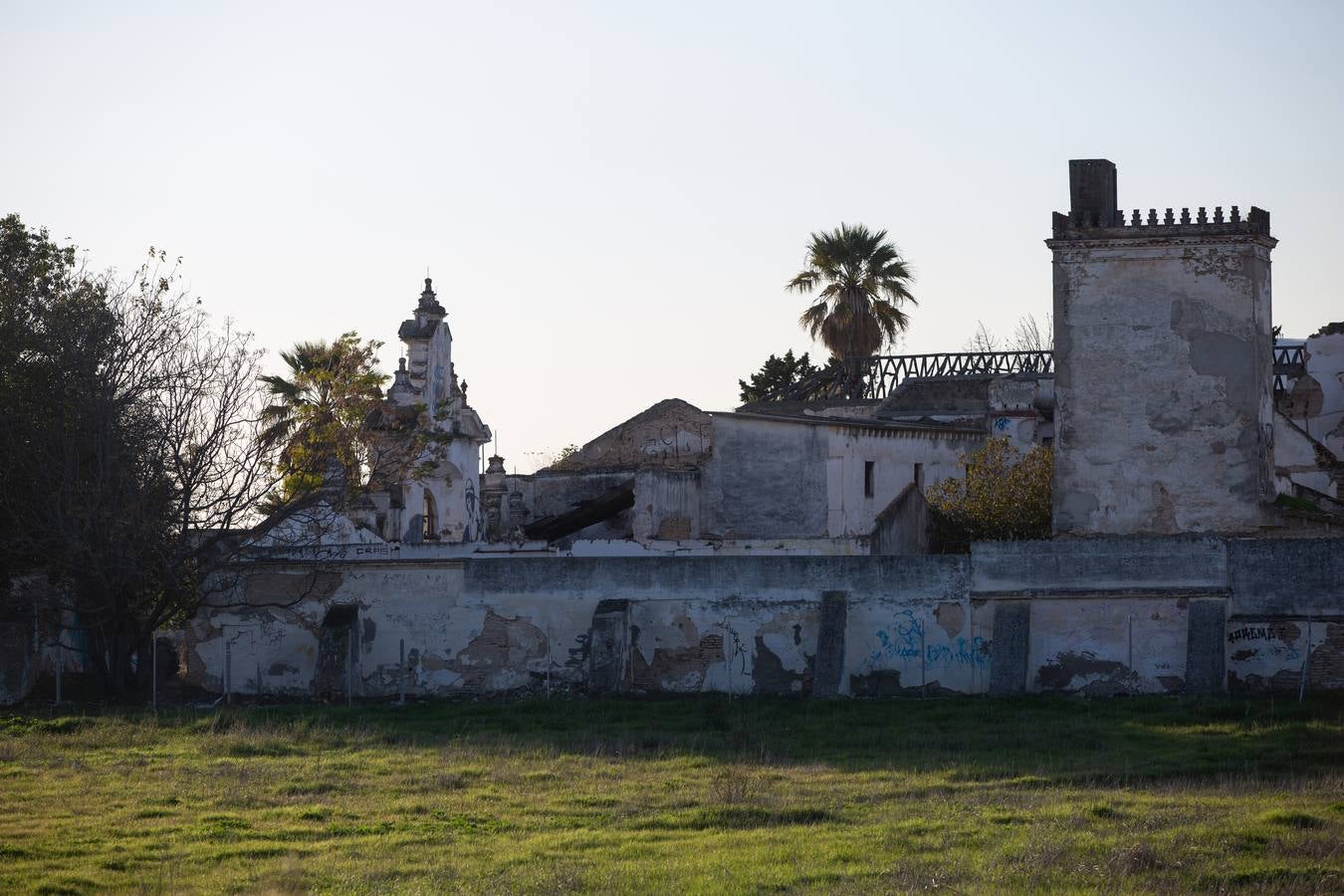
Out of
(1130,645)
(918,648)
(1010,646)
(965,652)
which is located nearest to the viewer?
(1010,646)

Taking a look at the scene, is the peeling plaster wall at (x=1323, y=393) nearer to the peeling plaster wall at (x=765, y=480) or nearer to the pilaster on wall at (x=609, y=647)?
the peeling plaster wall at (x=765, y=480)

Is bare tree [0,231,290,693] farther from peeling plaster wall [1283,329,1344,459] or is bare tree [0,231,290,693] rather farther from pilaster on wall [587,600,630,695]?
peeling plaster wall [1283,329,1344,459]

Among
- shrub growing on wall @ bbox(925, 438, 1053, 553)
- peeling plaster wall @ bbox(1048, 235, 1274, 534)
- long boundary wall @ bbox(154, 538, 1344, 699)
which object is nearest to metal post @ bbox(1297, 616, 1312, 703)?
long boundary wall @ bbox(154, 538, 1344, 699)

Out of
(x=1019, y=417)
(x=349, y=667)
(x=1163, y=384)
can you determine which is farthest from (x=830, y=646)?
(x=1019, y=417)

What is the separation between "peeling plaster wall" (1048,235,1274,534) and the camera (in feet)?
116

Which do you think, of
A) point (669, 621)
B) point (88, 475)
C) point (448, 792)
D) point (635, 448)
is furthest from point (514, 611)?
point (635, 448)

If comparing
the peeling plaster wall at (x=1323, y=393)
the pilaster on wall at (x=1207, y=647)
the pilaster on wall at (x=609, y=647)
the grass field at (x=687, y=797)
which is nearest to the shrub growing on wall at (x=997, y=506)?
the pilaster on wall at (x=1207, y=647)

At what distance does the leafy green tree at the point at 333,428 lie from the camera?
115ft

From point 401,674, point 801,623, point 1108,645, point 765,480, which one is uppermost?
point 765,480

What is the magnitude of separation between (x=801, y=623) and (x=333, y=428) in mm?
9583

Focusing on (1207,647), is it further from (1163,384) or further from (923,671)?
(1163,384)

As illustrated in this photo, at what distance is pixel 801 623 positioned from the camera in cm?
3278

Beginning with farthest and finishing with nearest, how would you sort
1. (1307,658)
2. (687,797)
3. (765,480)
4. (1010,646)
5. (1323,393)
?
(1323,393) → (765,480) → (1010,646) → (1307,658) → (687,797)

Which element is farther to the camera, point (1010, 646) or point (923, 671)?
point (923, 671)
